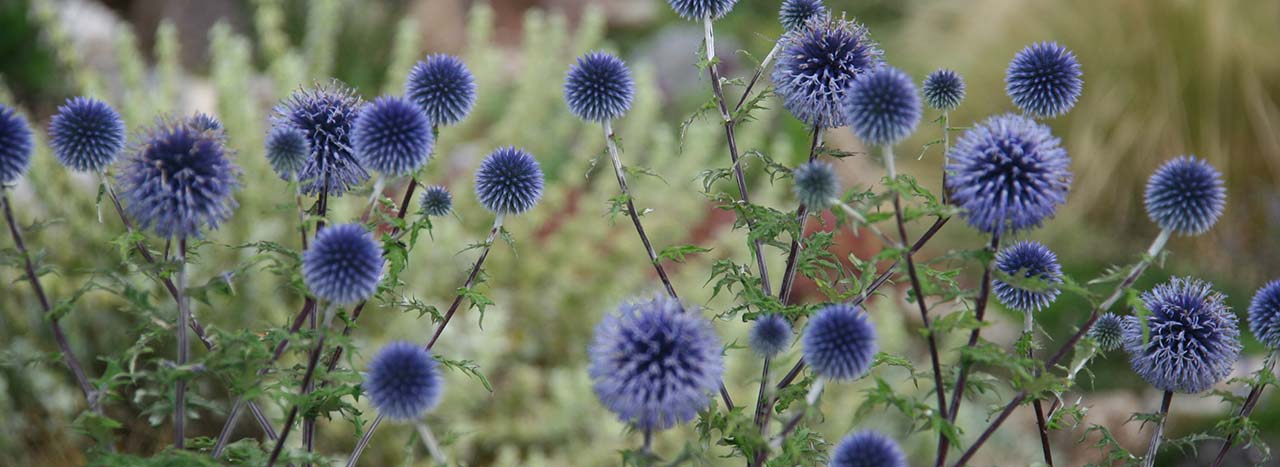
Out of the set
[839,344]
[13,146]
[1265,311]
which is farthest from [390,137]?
[1265,311]

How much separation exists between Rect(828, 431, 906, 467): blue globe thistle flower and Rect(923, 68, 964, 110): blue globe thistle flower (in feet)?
2.66

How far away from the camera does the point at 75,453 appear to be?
425 centimetres

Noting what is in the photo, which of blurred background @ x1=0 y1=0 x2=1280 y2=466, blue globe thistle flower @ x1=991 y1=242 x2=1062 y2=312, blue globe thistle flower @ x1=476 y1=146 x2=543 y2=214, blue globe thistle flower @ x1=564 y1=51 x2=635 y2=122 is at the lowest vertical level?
blue globe thistle flower @ x1=991 y1=242 x2=1062 y2=312

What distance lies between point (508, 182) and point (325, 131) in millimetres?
435

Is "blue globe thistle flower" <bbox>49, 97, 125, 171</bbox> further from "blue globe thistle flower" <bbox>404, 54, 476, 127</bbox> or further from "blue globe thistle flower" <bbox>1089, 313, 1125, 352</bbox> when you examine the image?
"blue globe thistle flower" <bbox>1089, 313, 1125, 352</bbox>

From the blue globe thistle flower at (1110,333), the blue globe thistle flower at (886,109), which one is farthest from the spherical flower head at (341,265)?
the blue globe thistle flower at (1110,333)

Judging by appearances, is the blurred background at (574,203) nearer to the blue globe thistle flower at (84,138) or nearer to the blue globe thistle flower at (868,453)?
the blue globe thistle flower at (868,453)

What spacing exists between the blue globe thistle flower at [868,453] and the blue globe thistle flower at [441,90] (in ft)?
3.77

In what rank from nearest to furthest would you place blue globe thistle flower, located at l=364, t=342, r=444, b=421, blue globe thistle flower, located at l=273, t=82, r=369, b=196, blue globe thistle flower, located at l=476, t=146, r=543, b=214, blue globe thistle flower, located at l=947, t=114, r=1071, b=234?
blue globe thistle flower, located at l=364, t=342, r=444, b=421
blue globe thistle flower, located at l=947, t=114, r=1071, b=234
blue globe thistle flower, located at l=273, t=82, r=369, b=196
blue globe thistle flower, located at l=476, t=146, r=543, b=214

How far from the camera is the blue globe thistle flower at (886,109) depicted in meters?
1.73

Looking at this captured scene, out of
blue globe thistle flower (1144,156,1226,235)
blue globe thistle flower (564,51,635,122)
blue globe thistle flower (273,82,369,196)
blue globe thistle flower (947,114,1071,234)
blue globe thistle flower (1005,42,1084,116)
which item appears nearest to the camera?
blue globe thistle flower (947,114,1071,234)

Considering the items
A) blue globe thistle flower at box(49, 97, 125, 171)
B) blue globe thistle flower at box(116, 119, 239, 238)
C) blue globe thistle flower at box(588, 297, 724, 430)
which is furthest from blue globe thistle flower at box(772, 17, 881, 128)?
blue globe thistle flower at box(49, 97, 125, 171)

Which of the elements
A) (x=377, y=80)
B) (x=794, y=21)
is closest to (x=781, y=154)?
(x=794, y=21)

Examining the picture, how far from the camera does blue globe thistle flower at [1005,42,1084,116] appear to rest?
2.13 metres
